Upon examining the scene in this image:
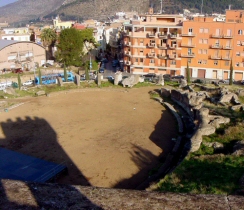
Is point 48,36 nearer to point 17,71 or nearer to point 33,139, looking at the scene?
point 17,71

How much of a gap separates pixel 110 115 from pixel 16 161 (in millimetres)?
13116

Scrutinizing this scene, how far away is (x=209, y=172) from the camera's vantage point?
48.3 feet

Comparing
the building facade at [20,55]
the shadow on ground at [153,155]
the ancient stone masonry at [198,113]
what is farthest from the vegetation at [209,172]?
the building facade at [20,55]

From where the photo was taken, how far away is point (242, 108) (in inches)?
1070

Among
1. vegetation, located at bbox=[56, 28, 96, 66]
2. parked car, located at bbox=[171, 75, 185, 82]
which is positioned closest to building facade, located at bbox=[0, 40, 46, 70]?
vegetation, located at bbox=[56, 28, 96, 66]

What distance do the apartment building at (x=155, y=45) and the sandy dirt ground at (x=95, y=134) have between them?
1514cm

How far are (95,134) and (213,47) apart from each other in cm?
3163

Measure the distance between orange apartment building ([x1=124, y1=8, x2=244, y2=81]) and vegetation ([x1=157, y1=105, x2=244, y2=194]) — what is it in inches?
1330

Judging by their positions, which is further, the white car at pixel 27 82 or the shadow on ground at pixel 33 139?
the white car at pixel 27 82

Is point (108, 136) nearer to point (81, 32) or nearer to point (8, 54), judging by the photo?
point (8, 54)

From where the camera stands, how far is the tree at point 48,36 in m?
67.8

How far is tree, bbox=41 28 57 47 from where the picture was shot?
67750 mm

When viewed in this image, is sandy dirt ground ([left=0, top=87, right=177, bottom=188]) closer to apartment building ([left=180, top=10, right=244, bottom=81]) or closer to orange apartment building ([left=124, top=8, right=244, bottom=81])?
orange apartment building ([left=124, top=8, right=244, bottom=81])

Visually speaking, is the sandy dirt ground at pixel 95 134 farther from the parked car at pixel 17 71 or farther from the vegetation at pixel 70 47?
the vegetation at pixel 70 47
